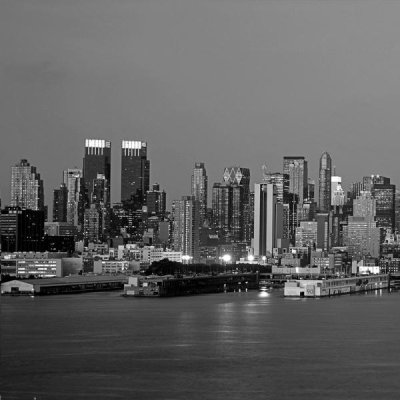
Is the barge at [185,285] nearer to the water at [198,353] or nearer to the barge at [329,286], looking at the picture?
the barge at [329,286]

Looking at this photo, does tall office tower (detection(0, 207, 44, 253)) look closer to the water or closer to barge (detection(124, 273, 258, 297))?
barge (detection(124, 273, 258, 297))

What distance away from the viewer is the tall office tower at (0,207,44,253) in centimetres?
9456

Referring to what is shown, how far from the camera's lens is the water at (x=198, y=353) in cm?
2333

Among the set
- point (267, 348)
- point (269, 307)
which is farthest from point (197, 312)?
point (267, 348)

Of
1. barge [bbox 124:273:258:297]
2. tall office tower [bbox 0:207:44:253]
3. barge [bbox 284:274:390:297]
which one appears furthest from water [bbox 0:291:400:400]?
tall office tower [bbox 0:207:44:253]

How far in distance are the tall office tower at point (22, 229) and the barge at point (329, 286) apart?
3376 centimetres

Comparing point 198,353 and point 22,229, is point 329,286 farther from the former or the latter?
point 22,229

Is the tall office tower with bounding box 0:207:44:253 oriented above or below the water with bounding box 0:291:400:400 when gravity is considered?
above

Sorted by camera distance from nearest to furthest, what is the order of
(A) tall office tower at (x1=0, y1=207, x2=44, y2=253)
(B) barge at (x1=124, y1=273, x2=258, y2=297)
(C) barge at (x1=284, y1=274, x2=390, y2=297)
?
(C) barge at (x1=284, y1=274, x2=390, y2=297)
(B) barge at (x1=124, y1=273, x2=258, y2=297)
(A) tall office tower at (x1=0, y1=207, x2=44, y2=253)

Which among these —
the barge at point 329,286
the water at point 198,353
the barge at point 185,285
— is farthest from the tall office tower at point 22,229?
the water at point 198,353

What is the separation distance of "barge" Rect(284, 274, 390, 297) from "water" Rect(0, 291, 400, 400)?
502 inches

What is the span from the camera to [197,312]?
141 feet

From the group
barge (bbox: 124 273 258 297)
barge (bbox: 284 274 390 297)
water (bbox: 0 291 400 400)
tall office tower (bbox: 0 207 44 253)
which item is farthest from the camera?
tall office tower (bbox: 0 207 44 253)

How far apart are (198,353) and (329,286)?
32.8m
